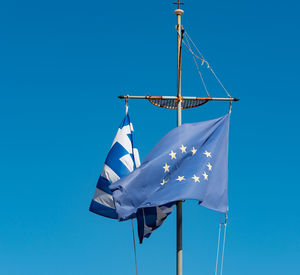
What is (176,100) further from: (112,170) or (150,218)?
(150,218)

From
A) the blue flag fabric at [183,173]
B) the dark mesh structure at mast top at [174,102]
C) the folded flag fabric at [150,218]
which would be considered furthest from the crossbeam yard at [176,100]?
the folded flag fabric at [150,218]

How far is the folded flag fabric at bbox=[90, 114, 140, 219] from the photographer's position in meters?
38.8

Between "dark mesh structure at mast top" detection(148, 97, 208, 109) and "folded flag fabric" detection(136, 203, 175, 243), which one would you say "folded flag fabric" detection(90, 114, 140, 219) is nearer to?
"dark mesh structure at mast top" detection(148, 97, 208, 109)

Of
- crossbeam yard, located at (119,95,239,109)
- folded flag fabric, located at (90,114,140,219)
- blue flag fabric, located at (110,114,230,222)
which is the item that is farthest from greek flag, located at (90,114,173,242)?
blue flag fabric, located at (110,114,230,222)

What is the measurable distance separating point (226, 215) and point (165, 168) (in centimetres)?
372

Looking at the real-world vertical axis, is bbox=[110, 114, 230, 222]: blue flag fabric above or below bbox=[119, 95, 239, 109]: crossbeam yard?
below

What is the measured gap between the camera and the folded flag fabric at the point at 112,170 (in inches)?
1527

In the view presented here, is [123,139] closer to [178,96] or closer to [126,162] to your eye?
[126,162]

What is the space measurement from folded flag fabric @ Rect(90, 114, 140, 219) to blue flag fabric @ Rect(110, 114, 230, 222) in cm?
293

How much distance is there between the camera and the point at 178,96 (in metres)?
38.2

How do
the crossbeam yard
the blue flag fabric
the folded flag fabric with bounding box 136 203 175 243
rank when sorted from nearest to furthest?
the blue flag fabric < the folded flag fabric with bounding box 136 203 175 243 < the crossbeam yard

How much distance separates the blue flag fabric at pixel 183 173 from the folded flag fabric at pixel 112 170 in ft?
9.62

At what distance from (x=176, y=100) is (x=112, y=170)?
16.3ft

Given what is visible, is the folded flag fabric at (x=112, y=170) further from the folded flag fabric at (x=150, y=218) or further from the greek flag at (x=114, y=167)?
the folded flag fabric at (x=150, y=218)
